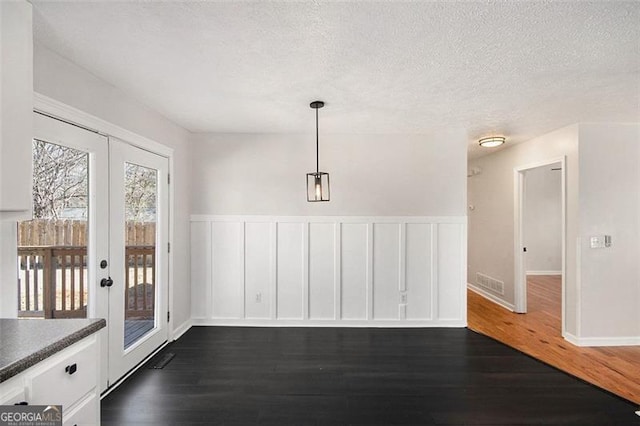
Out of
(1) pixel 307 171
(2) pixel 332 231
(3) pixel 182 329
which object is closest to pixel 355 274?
(2) pixel 332 231

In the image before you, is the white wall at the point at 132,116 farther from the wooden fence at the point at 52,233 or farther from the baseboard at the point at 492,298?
the baseboard at the point at 492,298

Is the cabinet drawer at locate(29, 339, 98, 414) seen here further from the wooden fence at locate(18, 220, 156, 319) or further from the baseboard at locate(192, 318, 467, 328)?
the baseboard at locate(192, 318, 467, 328)

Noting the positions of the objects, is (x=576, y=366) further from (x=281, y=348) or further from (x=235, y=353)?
(x=235, y=353)

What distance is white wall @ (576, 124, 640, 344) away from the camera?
10.9ft

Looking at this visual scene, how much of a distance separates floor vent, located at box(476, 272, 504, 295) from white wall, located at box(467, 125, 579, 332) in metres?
0.07

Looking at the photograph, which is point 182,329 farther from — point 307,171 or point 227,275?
point 307,171

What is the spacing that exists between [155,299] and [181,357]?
662 mm

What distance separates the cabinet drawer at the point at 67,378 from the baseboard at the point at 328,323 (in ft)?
8.17

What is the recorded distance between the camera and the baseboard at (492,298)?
14.8 ft

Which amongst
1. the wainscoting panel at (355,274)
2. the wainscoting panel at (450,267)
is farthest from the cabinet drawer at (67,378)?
the wainscoting panel at (450,267)

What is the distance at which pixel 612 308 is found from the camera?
3330 millimetres

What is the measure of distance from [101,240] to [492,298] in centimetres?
556

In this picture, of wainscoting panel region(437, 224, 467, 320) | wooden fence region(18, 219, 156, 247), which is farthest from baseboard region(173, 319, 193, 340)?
wainscoting panel region(437, 224, 467, 320)

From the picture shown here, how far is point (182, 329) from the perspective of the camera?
3.54 metres
